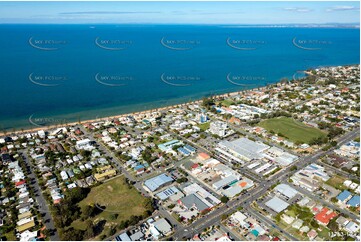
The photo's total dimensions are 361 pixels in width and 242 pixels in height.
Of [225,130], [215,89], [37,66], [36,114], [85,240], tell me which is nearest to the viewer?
[85,240]

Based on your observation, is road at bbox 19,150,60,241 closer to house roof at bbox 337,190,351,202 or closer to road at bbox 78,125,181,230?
road at bbox 78,125,181,230

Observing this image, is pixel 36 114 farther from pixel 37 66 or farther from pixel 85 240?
pixel 37 66

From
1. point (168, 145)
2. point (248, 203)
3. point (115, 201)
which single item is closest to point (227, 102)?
point (168, 145)

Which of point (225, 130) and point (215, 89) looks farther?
point (215, 89)

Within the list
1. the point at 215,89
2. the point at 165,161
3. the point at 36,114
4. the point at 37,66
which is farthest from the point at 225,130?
the point at 37,66

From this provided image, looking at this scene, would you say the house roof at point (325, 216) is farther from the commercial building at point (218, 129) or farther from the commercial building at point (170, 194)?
the commercial building at point (218, 129)

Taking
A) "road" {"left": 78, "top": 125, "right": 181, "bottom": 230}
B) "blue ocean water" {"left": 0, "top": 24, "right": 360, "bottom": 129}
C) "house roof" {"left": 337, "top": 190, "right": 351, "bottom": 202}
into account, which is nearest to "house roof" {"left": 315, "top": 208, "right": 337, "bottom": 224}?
"house roof" {"left": 337, "top": 190, "right": 351, "bottom": 202}

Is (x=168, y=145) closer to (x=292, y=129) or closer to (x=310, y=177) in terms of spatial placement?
(x=310, y=177)
